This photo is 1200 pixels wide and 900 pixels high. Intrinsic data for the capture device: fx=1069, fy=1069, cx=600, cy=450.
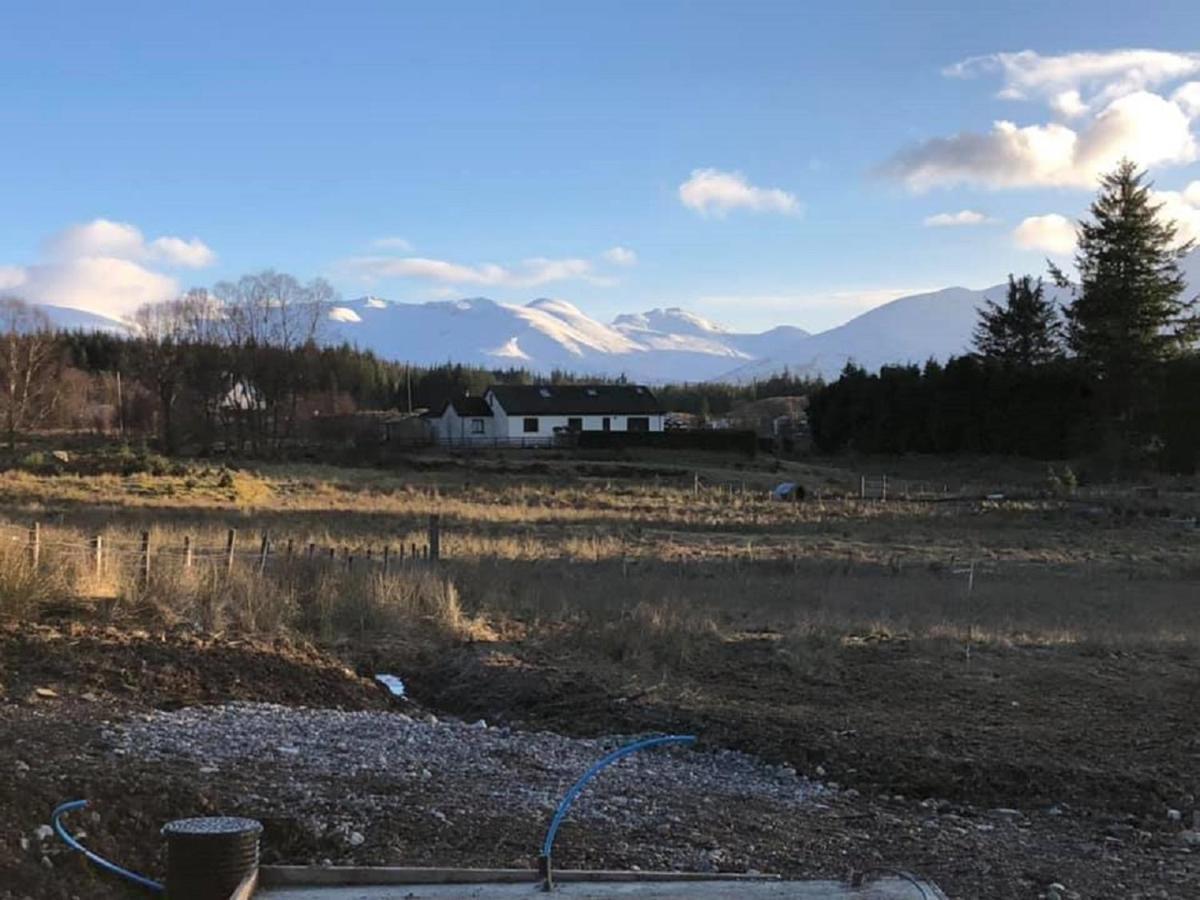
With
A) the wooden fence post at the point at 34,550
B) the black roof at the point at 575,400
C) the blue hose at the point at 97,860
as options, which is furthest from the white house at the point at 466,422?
the blue hose at the point at 97,860

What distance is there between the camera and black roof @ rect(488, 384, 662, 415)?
281ft

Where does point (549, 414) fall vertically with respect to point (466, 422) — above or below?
above

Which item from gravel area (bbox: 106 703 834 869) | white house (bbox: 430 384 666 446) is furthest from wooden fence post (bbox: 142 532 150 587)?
white house (bbox: 430 384 666 446)

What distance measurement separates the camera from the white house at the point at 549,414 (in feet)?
278

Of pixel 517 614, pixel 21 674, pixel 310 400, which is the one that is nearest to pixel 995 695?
pixel 517 614

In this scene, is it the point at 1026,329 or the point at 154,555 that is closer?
the point at 154,555

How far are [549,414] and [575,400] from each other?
335 centimetres

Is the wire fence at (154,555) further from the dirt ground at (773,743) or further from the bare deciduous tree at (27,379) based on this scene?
the bare deciduous tree at (27,379)

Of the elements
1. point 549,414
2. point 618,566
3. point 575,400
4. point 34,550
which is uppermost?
point 575,400

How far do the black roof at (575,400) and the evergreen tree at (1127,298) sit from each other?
116 ft

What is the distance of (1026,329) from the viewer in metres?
66.8

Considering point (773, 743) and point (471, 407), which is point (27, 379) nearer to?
point (471, 407)

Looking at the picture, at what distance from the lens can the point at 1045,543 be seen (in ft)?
96.3

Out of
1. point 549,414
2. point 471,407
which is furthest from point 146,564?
point 471,407
